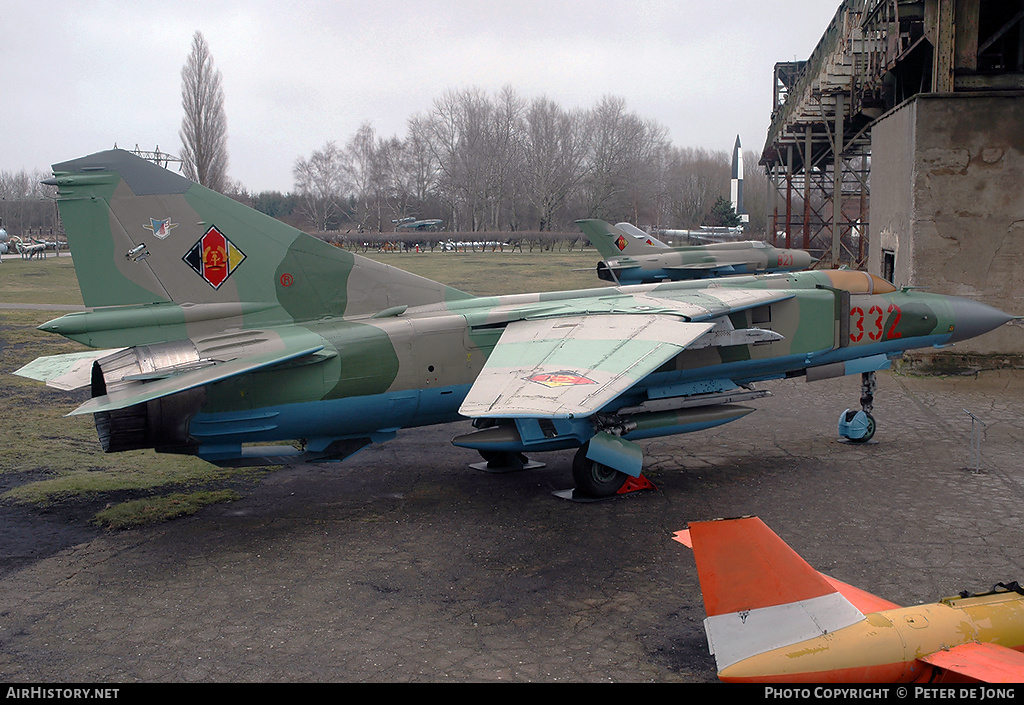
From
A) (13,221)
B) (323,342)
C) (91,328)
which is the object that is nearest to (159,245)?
(91,328)

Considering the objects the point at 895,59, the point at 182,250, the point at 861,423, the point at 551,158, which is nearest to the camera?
the point at 182,250

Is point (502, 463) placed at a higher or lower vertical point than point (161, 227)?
lower

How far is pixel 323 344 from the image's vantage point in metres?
9.78

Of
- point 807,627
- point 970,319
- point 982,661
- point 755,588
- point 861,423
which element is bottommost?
point 861,423

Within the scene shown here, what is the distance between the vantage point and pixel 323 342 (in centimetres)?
984

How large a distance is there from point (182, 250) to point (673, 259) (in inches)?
682

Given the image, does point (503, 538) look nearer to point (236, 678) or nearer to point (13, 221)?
point (236, 678)

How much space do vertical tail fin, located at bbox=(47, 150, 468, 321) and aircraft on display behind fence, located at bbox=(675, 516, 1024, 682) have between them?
6814 millimetres

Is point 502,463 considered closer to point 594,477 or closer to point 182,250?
point 594,477

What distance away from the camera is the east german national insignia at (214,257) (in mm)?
9938

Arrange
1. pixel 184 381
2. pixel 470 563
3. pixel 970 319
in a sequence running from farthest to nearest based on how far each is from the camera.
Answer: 1. pixel 970 319
2. pixel 184 381
3. pixel 470 563

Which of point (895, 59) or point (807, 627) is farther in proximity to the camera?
point (895, 59)

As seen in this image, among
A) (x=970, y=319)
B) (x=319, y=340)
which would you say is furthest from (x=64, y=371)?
(x=970, y=319)

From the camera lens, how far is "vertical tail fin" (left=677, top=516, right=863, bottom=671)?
5.44 metres
